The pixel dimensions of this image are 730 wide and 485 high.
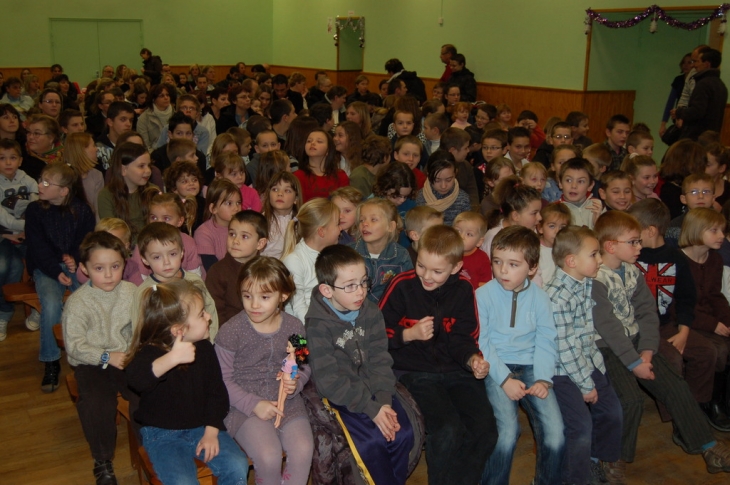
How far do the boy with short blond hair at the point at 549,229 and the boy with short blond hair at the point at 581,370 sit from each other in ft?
1.55

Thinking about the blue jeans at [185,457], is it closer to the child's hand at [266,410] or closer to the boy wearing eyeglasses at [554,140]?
the child's hand at [266,410]

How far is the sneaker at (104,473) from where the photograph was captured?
9.85 ft

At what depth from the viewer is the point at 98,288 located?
3.24m

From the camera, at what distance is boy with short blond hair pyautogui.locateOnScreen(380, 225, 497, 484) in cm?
289

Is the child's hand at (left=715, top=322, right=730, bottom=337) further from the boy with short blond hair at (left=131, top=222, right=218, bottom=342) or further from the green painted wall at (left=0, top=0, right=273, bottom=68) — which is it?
the green painted wall at (left=0, top=0, right=273, bottom=68)

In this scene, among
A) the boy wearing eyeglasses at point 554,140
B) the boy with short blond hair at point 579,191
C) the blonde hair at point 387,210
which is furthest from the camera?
the boy wearing eyeglasses at point 554,140

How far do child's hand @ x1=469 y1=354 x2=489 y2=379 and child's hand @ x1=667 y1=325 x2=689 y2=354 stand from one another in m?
Result: 1.33

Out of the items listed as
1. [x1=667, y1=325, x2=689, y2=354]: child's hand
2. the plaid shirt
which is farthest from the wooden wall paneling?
the plaid shirt

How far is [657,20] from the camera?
9.94m

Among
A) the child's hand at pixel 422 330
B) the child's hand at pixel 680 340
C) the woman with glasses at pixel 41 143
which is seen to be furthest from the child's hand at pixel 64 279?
the child's hand at pixel 680 340

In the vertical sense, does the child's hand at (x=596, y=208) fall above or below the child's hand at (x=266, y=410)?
above

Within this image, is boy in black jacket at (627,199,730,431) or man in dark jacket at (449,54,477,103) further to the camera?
man in dark jacket at (449,54,477,103)

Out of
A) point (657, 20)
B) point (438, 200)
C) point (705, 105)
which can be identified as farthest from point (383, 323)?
point (657, 20)

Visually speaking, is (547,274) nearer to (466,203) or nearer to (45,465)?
(466,203)
